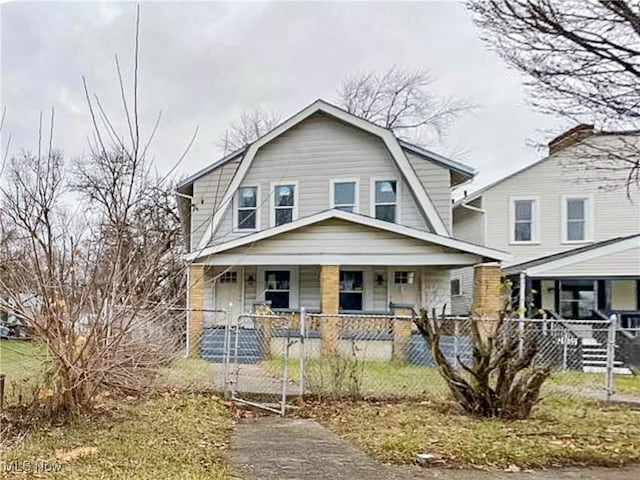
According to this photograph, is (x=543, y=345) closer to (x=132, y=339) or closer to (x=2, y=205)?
(x=132, y=339)

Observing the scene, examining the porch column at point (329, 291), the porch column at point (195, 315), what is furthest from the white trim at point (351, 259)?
the porch column at point (195, 315)

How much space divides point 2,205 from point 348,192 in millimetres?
11047

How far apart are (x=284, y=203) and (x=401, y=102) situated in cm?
1606

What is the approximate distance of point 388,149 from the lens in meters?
16.1

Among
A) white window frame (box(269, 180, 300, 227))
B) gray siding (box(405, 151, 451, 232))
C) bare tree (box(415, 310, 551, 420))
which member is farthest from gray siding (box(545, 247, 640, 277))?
bare tree (box(415, 310, 551, 420))

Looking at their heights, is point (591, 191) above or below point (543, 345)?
above

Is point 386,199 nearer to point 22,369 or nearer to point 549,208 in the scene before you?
point 549,208

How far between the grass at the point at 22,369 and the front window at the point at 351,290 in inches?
339

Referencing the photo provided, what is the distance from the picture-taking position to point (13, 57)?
279 inches

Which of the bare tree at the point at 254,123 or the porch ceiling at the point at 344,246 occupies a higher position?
the bare tree at the point at 254,123

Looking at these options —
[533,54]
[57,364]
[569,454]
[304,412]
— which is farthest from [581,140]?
[57,364]

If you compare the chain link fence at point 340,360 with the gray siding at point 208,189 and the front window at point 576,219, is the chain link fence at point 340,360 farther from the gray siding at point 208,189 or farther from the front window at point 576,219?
the front window at point 576,219

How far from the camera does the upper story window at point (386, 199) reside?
638 inches

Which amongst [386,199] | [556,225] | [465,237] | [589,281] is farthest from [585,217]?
[386,199]
